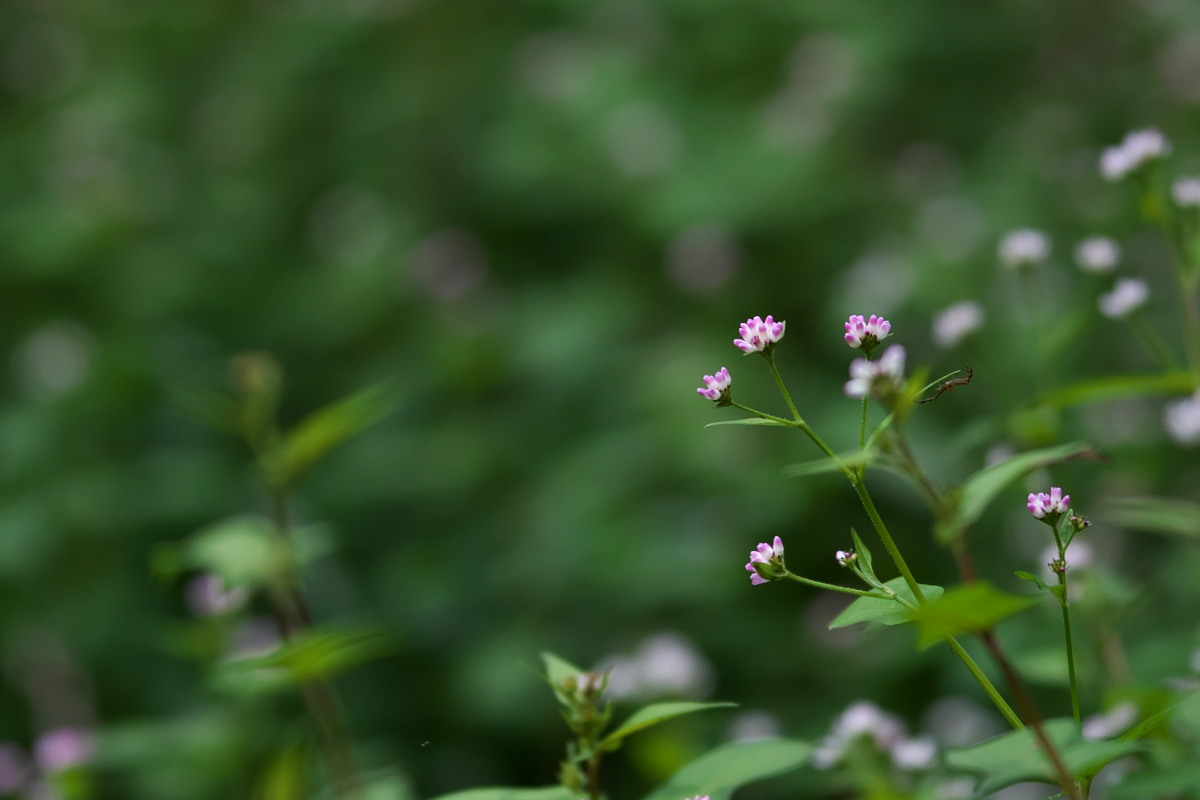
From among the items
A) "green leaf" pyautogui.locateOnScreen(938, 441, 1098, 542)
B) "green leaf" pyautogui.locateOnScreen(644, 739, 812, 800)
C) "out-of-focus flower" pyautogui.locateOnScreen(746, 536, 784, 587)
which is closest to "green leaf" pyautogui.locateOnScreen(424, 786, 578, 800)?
"green leaf" pyautogui.locateOnScreen(644, 739, 812, 800)

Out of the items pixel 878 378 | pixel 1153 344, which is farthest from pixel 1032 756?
pixel 1153 344

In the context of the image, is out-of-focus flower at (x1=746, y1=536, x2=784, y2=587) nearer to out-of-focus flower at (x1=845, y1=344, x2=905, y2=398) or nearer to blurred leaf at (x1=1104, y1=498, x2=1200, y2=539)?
out-of-focus flower at (x1=845, y1=344, x2=905, y2=398)

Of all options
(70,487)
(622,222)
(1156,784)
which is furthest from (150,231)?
(1156,784)

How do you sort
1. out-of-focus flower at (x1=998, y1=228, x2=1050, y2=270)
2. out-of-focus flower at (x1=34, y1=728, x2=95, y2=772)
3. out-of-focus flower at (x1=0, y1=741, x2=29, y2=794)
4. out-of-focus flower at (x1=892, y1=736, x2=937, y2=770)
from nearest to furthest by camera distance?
out-of-focus flower at (x1=892, y1=736, x2=937, y2=770) → out-of-focus flower at (x1=998, y1=228, x2=1050, y2=270) → out-of-focus flower at (x1=34, y1=728, x2=95, y2=772) → out-of-focus flower at (x1=0, y1=741, x2=29, y2=794)

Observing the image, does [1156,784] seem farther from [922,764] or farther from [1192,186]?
[1192,186]

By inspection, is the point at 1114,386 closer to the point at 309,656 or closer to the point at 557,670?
the point at 557,670

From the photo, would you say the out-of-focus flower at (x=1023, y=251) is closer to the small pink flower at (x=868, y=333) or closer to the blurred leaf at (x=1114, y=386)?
the blurred leaf at (x=1114, y=386)
